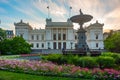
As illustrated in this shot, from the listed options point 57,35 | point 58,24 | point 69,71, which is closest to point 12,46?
point 58,24

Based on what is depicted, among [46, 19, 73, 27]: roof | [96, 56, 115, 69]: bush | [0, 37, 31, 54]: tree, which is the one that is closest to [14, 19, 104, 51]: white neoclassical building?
[46, 19, 73, 27]: roof

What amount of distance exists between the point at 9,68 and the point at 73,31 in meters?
58.2

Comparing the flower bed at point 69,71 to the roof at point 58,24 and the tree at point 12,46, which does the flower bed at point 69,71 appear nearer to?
the tree at point 12,46

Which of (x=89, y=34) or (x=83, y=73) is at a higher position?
(x=89, y=34)

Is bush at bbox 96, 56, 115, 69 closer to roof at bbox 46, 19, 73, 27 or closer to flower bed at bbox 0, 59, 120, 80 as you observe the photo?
flower bed at bbox 0, 59, 120, 80

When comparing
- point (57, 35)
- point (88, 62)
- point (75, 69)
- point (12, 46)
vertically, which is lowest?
point (75, 69)

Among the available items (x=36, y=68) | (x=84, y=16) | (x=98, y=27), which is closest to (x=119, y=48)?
(x=98, y=27)

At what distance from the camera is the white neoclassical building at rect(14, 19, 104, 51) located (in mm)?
68750

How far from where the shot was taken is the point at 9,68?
12562 mm

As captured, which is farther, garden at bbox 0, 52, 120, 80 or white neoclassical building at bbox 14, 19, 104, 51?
white neoclassical building at bbox 14, 19, 104, 51

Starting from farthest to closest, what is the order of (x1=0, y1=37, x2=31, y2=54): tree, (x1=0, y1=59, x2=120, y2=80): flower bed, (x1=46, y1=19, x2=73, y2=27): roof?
(x1=46, y1=19, x2=73, y2=27): roof → (x1=0, y1=37, x2=31, y2=54): tree → (x1=0, y1=59, x2=120, y2=80): flower bed

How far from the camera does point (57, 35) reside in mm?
70625

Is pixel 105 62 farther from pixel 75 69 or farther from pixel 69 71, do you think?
pixel 69 71

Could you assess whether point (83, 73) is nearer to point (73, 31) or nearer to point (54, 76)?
point (54, 76)
